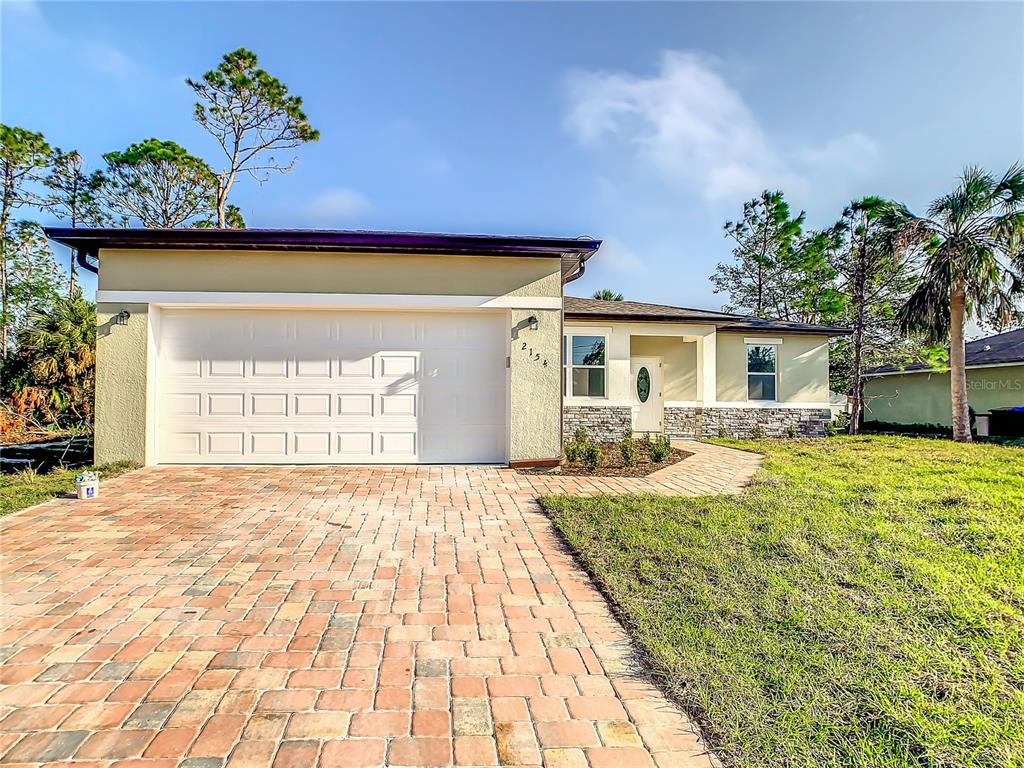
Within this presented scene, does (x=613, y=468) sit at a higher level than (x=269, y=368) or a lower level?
lower

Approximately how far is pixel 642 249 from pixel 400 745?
1824 cm

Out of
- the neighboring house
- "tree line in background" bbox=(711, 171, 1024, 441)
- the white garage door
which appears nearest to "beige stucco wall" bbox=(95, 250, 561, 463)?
the white garage door

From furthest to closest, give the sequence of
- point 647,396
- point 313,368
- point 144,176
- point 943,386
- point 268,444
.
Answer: point 144,176
point 943,386
point 647,396
point 313,368
point 268,444

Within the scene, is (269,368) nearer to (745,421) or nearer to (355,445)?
(355,445)

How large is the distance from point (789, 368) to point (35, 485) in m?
17.0

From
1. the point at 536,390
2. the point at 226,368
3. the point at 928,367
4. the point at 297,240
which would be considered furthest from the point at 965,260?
the point at 226,368

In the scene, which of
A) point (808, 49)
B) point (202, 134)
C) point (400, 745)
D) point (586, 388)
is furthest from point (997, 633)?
point (202, 134)

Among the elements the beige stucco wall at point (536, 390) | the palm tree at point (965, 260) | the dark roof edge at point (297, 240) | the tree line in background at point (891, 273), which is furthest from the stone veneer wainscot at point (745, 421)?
the dark roof edge at point (297, 240)

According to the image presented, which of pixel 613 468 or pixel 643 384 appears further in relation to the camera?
pixel 643 384

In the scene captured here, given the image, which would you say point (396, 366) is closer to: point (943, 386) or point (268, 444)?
point (268, 444)

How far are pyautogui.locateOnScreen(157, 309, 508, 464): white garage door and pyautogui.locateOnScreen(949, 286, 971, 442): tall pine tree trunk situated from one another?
1302 centimetres

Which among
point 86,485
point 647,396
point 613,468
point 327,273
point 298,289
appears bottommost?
point 613,468

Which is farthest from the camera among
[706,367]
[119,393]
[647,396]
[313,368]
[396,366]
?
[647,396]

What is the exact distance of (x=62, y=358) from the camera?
9883 mm
